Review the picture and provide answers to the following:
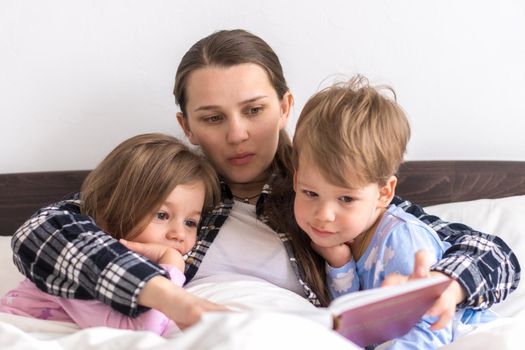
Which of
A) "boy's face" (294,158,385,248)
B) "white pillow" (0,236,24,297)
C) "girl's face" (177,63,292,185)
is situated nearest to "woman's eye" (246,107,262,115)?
"girl's face" (177,63,292,185)

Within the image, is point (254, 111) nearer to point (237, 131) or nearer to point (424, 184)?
point (237, 131)

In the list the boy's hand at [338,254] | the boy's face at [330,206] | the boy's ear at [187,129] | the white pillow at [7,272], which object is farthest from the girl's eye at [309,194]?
the white pillow at [7,272]

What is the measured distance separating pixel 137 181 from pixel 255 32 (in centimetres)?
60

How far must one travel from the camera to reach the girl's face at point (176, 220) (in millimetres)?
1311

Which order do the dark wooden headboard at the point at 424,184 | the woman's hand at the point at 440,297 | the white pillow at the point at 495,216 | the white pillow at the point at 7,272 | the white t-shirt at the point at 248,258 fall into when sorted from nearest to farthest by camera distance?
the woman's hand at the point at 440,297 < the white t-shirt at the point at 248,258 < the white pillow at the point at 7,272 < the white pillow at the point at 495,216 < the dark wooden headboard at the point at 424,184

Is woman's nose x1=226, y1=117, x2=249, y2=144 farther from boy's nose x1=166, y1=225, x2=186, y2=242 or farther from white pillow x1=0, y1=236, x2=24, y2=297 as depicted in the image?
white pillow x1=0, y1=236, x2=24, y2=297

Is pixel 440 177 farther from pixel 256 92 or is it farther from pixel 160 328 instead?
pixel 160 328

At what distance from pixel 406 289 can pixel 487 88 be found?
1.11 meters

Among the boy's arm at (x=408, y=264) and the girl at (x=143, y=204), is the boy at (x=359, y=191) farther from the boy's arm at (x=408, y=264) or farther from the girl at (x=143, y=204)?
the girl at (x=143, y=204)

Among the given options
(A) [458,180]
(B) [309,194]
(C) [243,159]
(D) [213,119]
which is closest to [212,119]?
(D) [213,119]

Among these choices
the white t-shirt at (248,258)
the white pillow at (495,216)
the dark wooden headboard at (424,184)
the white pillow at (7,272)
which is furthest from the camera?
the dark wooden headboard at (424,184)

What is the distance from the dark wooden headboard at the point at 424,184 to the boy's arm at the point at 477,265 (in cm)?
39

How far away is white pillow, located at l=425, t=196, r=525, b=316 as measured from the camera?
5.18ft

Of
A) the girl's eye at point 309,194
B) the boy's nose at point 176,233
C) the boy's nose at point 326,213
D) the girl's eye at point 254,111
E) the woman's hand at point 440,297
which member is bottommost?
the boy's nose at point 176,233
